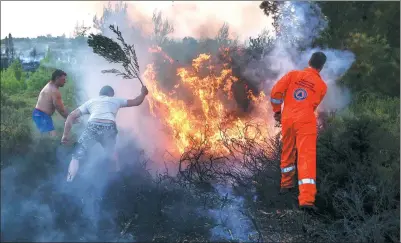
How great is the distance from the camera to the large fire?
Answer: 27.7 ft

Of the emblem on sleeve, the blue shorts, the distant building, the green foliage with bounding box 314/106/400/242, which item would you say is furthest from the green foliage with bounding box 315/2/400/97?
the distant building

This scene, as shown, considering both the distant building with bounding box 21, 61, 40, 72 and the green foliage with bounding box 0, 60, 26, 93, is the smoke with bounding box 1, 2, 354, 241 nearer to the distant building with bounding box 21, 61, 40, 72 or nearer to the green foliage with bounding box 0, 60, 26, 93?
the green foliage with bounding box 0, 60, 26, 93

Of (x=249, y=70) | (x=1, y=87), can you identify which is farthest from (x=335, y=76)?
(x=1, y=87)

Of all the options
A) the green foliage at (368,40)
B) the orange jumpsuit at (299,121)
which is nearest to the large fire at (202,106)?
the orange jumpsuit at (299,121)

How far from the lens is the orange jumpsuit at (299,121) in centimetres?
512

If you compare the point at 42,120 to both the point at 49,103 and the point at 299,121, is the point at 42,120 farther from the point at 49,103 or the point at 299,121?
the point at 299,121

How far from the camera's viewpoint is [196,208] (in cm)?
547

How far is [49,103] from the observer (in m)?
7.64

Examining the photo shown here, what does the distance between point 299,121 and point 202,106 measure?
4.15m

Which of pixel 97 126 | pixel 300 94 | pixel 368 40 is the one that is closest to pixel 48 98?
pixel 97 126

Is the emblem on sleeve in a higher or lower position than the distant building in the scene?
higher

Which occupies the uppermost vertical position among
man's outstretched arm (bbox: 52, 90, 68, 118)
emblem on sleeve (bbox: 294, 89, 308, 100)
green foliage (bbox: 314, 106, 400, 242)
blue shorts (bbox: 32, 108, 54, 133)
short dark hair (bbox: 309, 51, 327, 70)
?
short dark hair (bbox: 309, 51, 327, 70)

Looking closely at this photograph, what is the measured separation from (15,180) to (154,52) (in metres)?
5.64

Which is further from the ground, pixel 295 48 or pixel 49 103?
pixel 295 48
